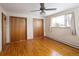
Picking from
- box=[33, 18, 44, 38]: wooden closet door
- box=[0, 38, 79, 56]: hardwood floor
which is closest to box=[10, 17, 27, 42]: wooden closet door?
box=[33, 18, 44, 38]: wooden closet door

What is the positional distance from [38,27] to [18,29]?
1.77 metres

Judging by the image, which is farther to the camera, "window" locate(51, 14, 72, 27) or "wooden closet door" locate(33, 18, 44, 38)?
"wooden closet door" locate(33, 18, 44, 38)

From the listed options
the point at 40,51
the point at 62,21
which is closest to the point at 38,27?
the point at 62,21

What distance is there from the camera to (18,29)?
5.23 m

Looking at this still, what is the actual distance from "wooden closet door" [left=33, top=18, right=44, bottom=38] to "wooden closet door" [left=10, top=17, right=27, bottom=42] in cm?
92

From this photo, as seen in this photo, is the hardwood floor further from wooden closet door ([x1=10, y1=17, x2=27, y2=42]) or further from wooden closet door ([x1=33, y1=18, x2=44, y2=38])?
wooden closet door ([x1=33, y1=18, x2=44, y2=38])

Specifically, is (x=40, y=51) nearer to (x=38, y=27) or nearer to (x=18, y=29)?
(x=18, y=29)

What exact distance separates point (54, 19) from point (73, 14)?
6.27ft

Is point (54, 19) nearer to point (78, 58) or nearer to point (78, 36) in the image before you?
point (78, 36)

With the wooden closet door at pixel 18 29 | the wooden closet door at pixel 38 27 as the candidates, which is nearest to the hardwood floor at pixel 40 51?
the wooden closet door at pixel 18 29

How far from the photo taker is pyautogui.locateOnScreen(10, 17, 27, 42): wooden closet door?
16.4 feet

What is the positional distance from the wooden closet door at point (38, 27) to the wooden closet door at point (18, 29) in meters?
0.92

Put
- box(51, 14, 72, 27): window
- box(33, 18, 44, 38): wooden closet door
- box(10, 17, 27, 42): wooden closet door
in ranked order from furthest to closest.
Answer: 1. box(33, 18, 44, 38): wooden closet door
2. box(10, 17, 27, 42): wooden closet door
3. box(51, 14, 72, 27): window

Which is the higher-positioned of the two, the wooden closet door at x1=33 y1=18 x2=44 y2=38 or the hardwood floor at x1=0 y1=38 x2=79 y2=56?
the wooden closet door at x1=33 y1=18 x2=44 y2=38
